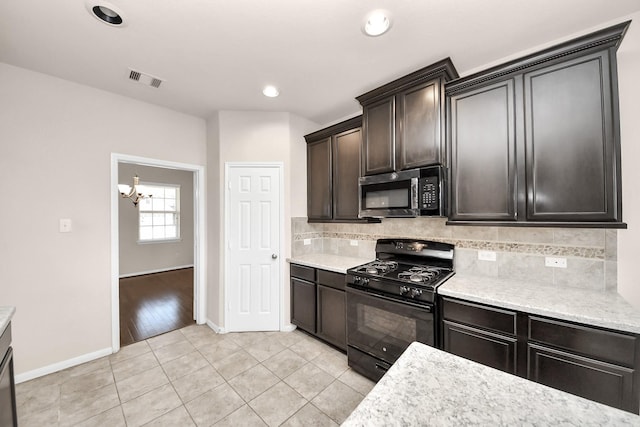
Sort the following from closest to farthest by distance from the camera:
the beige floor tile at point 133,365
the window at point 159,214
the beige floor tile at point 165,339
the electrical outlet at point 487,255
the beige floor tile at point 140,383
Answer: the beige floor tile at point 140,383 < the electrical outlet at point 487,255 < the beige floor tile at point 133,365 < the beige floor tile at point 165,339 < the window at point 159,214

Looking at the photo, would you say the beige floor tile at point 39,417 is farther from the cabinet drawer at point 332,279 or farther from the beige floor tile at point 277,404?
the cabinet drawer at point 332,279

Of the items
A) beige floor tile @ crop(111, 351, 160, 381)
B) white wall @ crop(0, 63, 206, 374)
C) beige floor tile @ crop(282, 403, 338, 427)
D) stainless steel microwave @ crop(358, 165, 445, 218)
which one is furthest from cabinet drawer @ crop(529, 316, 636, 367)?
white wall @ crop(0, 63, 206, 374)

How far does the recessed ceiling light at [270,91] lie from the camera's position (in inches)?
101

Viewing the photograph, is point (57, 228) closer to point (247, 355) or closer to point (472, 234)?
point (247, 355)

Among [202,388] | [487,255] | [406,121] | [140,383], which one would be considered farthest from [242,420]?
[406,121]

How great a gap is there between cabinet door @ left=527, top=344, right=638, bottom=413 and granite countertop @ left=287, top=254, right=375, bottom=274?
1515 millimetres

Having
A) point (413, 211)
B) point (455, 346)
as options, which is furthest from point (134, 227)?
point (455, 346)

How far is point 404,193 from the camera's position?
2.26 metres

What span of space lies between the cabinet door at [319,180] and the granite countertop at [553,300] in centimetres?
165

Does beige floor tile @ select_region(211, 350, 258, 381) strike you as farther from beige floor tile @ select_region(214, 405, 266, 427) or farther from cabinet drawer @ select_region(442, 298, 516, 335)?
cabinet drawer @ select_region(442, 298, 516, 335)

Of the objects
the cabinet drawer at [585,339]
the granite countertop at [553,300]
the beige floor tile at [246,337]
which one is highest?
the granite countertop at [553,300]

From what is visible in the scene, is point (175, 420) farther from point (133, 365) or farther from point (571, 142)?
point (571, 142)

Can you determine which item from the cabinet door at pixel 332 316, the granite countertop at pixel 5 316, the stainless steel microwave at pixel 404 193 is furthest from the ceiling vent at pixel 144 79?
the cabinet door at pixel 332 316

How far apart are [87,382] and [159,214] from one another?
4661 millimetres
